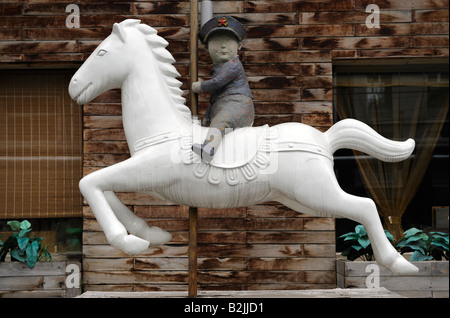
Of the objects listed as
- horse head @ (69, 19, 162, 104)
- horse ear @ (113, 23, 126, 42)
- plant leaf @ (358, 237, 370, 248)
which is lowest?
plant leaf @ (358, 237, 370, 248)

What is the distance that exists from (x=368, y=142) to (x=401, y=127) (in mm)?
1438

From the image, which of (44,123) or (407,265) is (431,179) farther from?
(44,123)

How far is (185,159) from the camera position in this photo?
1860 millimetres

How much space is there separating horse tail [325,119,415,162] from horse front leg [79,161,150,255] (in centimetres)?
78

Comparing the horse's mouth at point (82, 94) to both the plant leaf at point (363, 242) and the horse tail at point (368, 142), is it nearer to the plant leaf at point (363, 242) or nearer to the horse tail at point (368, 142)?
the horse tail at point (368, 142)

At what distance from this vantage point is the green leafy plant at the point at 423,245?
2.85 m

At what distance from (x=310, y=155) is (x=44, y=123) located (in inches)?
77.5

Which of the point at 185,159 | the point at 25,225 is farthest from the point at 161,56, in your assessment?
the point at 25,225

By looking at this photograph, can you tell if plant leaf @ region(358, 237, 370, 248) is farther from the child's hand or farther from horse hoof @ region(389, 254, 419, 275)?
the child's hand

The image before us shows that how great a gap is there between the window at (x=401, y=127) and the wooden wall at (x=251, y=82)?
210 mm

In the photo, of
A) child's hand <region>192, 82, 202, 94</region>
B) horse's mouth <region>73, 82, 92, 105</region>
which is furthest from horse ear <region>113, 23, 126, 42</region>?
child's hand <region>192, 82, 202, 94</region>

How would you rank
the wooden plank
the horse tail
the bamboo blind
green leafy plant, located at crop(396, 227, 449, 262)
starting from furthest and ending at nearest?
the bamboo blind, the wooden plank, green leafy plant, located at crop(396, 227, 449, 262), the horse tail

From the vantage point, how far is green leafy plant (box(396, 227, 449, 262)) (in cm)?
285

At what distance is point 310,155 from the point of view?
186 centimetres
